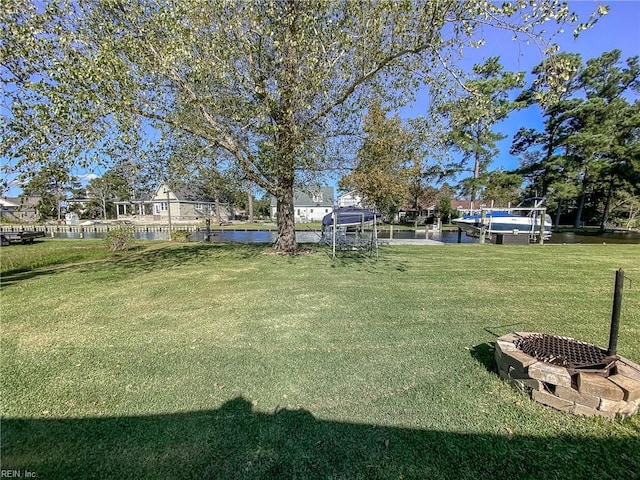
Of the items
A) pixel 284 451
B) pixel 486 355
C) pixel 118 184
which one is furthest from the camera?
pixel 118 184

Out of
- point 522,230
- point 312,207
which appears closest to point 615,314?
point 522,230

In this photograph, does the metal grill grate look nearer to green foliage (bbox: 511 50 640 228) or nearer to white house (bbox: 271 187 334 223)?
green foliage (bbox: 511 50 640 228)

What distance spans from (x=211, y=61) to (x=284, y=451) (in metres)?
7.11

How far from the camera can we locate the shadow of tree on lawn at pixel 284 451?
1768 mm

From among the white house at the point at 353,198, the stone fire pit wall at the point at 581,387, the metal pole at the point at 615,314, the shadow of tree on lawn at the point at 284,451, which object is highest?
the white house at the point at 353,198

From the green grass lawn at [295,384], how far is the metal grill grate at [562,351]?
1.23ft

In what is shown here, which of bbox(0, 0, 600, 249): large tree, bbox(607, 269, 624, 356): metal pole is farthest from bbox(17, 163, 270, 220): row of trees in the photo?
bbox(607, 269, 624, 356): metal pole

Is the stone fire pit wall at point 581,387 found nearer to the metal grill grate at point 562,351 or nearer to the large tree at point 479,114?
the metal grill grate at point 562,351

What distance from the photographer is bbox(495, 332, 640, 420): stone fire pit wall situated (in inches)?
82.2

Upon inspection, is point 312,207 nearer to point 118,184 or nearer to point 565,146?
point 565,146

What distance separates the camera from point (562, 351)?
249 cm

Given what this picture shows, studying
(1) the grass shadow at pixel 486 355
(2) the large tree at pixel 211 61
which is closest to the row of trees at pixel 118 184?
(2) the large tree at pixel 211 61

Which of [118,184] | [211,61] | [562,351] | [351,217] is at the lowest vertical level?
[562,351]

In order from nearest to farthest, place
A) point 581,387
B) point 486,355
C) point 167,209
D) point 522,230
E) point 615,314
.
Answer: point 581,387, point 615,314, point 486,355, point 522,230, point 167,209
